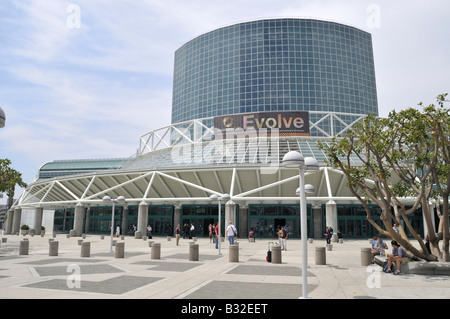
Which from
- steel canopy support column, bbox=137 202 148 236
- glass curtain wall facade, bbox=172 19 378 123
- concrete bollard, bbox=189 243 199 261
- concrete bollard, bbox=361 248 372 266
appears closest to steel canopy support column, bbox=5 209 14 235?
steel canopy support column, bbox=137 202 148 236

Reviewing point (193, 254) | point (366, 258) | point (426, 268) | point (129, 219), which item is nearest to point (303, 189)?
point (426, 268)

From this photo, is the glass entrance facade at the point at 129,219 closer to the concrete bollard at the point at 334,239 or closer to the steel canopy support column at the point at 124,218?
the steel canopy support column at the point at 124,218

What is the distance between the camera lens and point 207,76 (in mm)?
106500

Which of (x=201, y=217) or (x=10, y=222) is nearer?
(x=201, y=217)

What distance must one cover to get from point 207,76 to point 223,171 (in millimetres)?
72929

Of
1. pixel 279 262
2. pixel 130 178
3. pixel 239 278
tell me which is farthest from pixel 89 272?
pixel 130 178

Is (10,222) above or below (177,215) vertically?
below

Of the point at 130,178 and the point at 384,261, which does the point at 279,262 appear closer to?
the point at 384,261

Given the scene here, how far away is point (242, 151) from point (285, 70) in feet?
190

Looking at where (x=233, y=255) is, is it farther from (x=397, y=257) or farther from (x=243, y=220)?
(x=243, y=220)

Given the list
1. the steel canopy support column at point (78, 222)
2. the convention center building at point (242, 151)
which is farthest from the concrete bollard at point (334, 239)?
the steel canopy support column at point (78, 222)

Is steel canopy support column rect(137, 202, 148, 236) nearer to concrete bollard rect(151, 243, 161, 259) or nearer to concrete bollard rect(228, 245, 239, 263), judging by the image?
concrete bollard rect(151, 243, 161, 259)

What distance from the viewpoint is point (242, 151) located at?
48094 millimetres

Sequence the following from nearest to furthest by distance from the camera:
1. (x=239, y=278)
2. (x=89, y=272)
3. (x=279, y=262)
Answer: (x=239, y=278) → (x=89, y=272) → (x=279, y=262)
